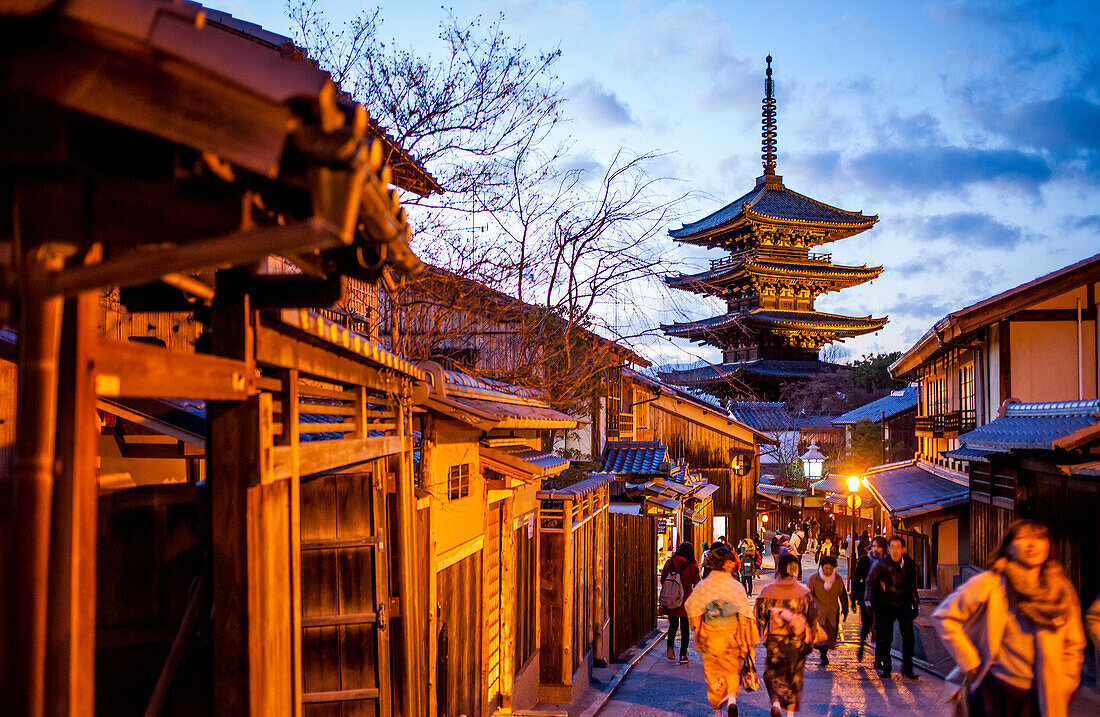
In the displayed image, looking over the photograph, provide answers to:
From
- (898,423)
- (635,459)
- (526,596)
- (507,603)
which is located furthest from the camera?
(898,423)

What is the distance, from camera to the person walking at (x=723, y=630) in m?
7.18

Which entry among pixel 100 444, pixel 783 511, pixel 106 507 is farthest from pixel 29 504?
pixel 783 511

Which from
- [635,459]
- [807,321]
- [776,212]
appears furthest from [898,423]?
[635,459]

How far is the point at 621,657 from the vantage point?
14969 mm

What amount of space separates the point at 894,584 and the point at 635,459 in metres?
9.10

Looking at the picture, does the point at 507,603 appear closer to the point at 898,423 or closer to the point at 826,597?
the point at 826,597

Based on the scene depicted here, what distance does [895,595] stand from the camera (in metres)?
9.96

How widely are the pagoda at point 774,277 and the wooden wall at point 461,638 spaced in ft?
114

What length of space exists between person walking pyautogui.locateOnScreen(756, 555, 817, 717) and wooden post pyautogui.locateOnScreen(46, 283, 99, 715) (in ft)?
20.1

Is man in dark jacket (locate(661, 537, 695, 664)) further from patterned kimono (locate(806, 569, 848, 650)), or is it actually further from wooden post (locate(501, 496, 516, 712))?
wooden post (locate(501, 496, 516, 712))

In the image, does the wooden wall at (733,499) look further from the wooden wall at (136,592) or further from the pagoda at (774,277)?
the wooden wall at (136,592)

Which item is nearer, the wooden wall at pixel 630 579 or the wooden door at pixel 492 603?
the wooden door at pixel 492 603

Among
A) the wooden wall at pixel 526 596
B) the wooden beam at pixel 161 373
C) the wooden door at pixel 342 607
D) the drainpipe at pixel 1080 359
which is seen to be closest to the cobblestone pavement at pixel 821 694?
the wooden wall at pixel 526 596

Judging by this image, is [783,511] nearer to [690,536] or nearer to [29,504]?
[690,536]
